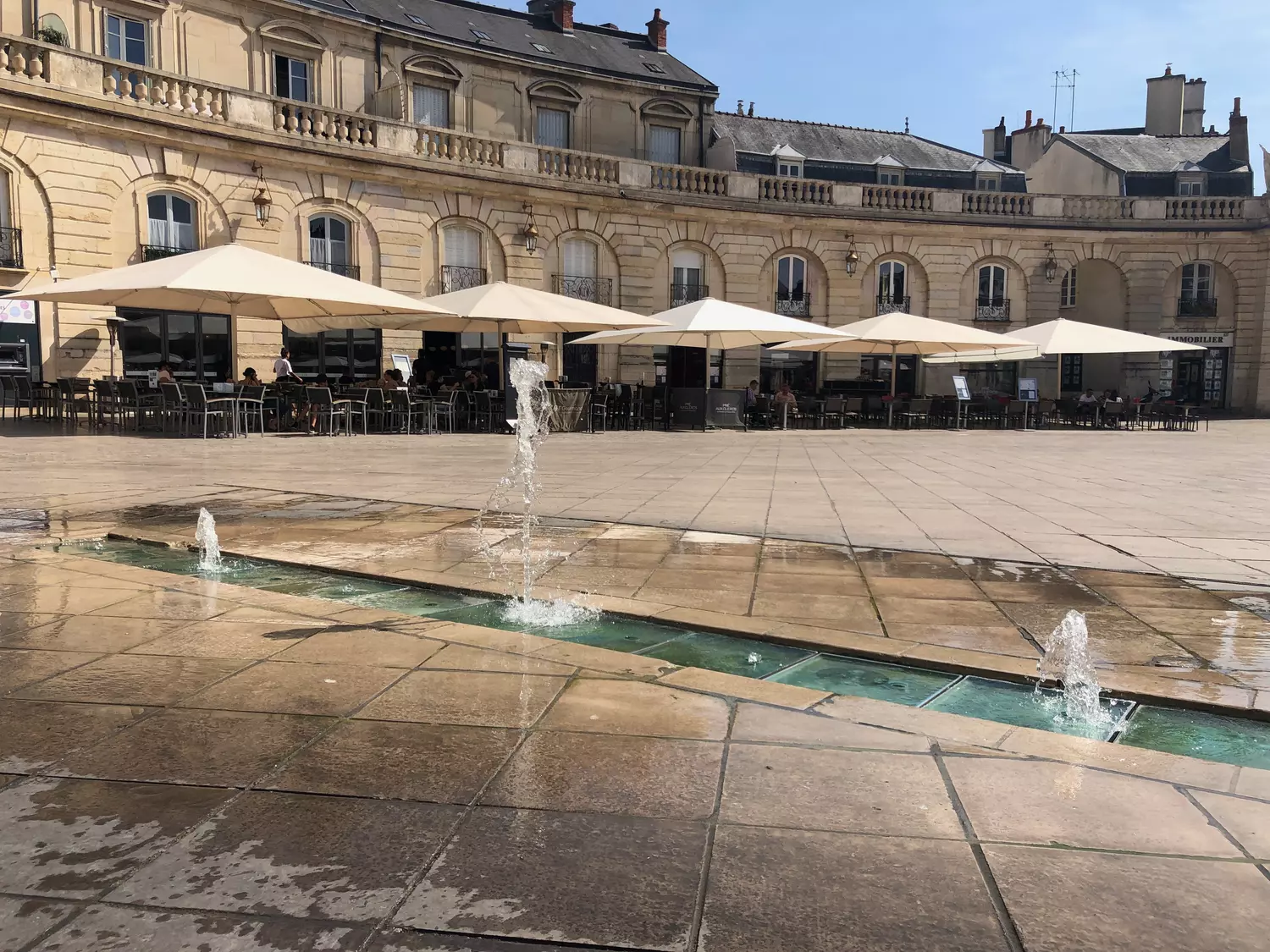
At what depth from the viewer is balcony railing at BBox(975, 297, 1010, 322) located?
95.6 ft

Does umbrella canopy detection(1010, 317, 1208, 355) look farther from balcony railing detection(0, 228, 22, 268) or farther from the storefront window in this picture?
balcony railing detection(0, 228, 22, 268)

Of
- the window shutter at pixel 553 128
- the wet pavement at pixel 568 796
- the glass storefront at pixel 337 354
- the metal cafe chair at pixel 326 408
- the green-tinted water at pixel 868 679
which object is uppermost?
the window shutter at pixel 553 128

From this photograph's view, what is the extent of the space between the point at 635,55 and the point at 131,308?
17616mm

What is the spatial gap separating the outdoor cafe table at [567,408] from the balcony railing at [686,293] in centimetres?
865

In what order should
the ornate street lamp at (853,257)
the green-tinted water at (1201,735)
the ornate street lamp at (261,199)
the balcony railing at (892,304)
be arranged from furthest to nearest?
the balcony railing at (892,304), the ornate street lamp at (853,257), the ornate street lamp at (261,199), the green-tinted water at (1201,735)

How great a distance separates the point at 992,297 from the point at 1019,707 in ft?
93.4

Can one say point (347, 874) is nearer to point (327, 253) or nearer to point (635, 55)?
point (327, 253)

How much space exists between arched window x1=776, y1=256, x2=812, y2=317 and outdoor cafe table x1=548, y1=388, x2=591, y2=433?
11001mm

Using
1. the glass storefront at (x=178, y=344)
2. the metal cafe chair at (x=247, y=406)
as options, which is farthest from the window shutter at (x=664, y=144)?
the metal cafe chair at (x=247, y=406)

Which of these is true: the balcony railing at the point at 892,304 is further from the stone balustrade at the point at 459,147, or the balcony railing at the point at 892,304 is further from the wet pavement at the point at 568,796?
the wet pavement at the point at 568,796

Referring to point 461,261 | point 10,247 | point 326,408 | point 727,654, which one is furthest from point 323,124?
point 727,654

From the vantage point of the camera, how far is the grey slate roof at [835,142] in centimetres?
3028

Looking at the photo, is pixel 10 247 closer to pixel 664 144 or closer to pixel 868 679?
pixel 664 144

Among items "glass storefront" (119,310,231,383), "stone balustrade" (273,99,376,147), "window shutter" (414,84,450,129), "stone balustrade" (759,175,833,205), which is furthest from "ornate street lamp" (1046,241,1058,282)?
"glass storefront" (119,310,231,383)
